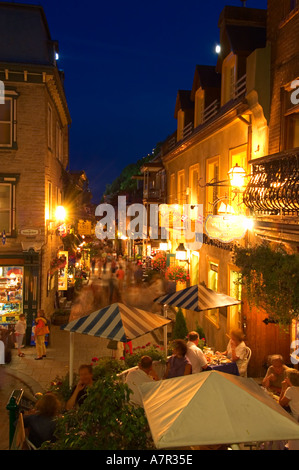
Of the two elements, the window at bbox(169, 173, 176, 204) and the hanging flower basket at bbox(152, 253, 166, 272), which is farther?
the window at bbox(169, 173, 176, 204)

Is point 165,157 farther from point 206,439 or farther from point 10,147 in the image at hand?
point 206,439

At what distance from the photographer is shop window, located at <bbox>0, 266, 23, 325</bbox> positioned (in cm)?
1606

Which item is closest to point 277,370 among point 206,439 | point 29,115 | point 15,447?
point 206,439

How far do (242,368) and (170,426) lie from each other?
18.0 ft

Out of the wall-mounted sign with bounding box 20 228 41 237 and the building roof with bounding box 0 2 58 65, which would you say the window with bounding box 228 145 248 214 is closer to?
the wall-mounted sign with bounding box 20 228 41 237

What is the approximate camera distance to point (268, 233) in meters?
9.20

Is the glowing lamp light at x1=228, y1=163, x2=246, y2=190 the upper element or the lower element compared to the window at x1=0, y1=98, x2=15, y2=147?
lower

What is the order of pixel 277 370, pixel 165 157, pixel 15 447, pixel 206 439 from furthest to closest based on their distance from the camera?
1. pixel 165 157
2. pixel 277 370
3. pixel 15 447
4. pixel 206 439

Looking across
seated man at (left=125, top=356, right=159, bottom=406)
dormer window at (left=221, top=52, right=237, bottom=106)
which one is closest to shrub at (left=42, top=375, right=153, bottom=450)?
seated man at (left=125, top=356, right=159, bottom=406)

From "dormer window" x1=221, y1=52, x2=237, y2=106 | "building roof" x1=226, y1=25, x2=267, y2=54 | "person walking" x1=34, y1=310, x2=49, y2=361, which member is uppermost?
"building roof" x1=226, y1=25, x2=267, y2=54

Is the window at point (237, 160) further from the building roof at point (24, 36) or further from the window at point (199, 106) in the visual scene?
the building roof at point (24, 36)

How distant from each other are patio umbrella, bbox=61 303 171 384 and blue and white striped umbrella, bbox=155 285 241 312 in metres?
1.42

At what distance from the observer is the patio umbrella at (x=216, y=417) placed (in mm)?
4180

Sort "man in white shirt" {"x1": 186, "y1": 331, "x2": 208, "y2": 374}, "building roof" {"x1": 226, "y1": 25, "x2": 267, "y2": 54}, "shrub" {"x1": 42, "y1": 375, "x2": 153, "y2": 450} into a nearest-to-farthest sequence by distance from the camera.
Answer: "shrub" {"x1": 42, "y1": 375, "x2": 153, "y2": 450} < "man in white shirt" {"x1": 186, "y1": 331, "x2": 208, "y2": 374} < "building roof" {"x1": 226, "y1": 25, "x2": 267, "y2": 54}
